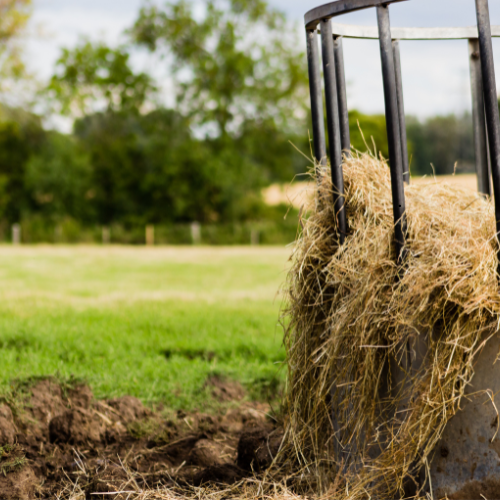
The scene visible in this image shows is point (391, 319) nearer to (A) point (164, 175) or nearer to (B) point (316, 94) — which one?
(B) point (316, 94)

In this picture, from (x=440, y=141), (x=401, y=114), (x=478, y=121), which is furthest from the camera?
(x=440, y=141)

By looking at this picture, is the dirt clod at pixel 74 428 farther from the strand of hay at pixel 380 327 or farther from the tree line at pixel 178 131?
the tree line at pixel 178 131

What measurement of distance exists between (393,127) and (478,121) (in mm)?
1389

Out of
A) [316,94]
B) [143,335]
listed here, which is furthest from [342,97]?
[143,335]

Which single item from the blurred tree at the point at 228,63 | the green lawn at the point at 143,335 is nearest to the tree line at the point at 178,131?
the blurred tree at the point at 228,63

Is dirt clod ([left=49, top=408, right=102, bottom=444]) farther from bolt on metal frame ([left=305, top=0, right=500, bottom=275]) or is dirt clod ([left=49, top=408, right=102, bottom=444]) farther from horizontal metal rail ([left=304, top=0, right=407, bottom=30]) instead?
horizontal metal rail ([left=304, top=0, right=407, bottom=30])

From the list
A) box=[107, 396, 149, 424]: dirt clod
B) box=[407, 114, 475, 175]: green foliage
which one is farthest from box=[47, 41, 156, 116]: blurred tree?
box=[107, 396, 149, 424]: dirt clod

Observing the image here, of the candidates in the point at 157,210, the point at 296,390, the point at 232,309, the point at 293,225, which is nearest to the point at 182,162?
the point at 157,210

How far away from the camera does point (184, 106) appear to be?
38.2 metres

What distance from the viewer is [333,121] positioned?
3.09 meters

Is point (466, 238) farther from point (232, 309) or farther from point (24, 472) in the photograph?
point (232, 309)

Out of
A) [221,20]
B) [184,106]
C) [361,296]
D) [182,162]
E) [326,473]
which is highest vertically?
[221,20]

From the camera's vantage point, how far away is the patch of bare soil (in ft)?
10.4

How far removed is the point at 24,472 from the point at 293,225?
1318 inches
